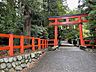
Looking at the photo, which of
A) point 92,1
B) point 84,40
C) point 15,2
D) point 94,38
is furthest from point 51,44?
point 15,2

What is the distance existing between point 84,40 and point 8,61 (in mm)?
13476

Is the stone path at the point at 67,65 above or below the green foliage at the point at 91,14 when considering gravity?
below

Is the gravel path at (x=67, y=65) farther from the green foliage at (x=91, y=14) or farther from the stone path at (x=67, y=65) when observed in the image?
the green foliage at (x=91, y=14)

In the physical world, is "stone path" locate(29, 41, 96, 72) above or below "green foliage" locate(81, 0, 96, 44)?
below

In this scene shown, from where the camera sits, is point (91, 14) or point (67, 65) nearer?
point (67, 65)

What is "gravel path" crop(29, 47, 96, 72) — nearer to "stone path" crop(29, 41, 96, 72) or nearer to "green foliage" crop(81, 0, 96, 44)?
"stone path" crop(29, 41, 96, 72)

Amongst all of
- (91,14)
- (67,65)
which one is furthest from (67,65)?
(91,14)

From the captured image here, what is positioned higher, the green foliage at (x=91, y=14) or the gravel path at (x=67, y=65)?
the green foliage at (x=91, y=14)

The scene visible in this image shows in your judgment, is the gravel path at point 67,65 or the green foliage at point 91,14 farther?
the green foliage at point 91,14

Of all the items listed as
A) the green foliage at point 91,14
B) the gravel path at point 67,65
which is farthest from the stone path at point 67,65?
the green foliage at point 91,14

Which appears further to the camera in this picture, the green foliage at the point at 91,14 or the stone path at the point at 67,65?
the green foliage at the point at 91,14

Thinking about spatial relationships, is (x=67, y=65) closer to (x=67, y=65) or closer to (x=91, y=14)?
(x=67, y=65)

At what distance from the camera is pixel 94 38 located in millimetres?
16750

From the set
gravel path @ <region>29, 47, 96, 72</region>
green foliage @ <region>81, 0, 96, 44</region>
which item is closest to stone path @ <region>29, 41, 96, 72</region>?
gravel path @ <region>29, 47, 96, 72</region>
